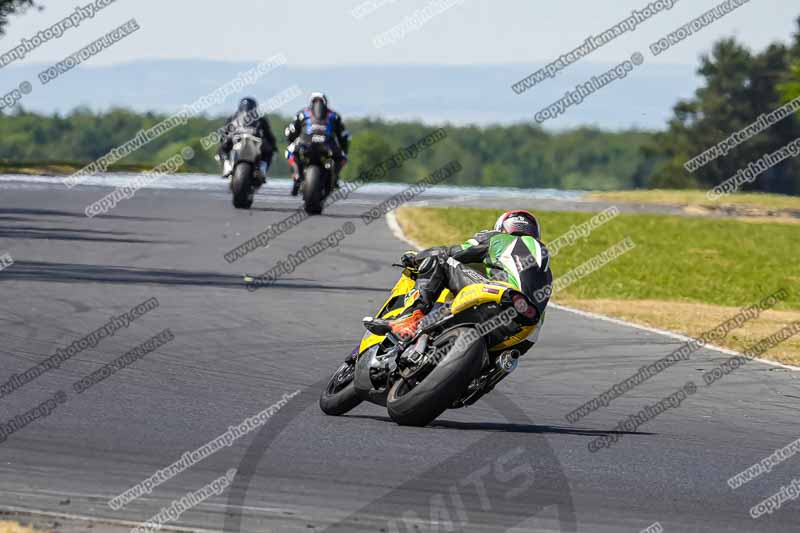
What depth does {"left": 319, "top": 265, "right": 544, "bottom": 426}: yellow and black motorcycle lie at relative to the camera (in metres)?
9.11

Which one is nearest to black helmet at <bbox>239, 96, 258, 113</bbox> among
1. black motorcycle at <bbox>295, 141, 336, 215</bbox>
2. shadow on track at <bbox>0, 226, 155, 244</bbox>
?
black motorcycle at <bbox>295, 141, 336, 215</bbox>

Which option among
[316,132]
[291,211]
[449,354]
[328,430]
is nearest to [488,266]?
[449,354]

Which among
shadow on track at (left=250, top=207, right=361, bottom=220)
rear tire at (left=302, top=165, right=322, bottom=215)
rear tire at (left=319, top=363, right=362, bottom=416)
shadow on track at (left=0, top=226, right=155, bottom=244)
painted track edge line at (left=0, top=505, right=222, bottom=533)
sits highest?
painted track edge line at (left=0, top=505, right=222, bottom=533)

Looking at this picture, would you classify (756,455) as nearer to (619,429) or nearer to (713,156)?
(619,429)

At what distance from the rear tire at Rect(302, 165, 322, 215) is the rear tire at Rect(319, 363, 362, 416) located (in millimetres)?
18363

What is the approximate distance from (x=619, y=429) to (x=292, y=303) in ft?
23.1

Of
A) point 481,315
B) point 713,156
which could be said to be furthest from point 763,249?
point 713,156

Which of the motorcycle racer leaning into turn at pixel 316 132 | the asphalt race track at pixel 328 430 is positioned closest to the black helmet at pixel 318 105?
the motorcycle racer leaning into turn at pixel 316 132

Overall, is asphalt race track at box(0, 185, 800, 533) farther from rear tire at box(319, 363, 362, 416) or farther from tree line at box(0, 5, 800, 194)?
tree line at box(0, 5, 800, 194)

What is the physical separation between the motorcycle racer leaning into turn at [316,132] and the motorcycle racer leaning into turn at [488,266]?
1854 cm

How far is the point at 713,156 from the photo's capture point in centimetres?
9444

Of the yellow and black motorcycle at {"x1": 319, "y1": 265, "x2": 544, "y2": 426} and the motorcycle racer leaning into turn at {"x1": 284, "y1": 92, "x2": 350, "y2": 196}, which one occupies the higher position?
the yellow and black motorcycle at {"x1": 319, "y1": 265, "x2": 544, "y2": 426}

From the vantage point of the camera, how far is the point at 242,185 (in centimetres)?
2991

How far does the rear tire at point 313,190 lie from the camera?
2831 centimetres
